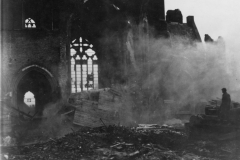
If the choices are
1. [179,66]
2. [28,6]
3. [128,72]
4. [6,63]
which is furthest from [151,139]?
[28,6]

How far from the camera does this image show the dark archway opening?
51.6 ft

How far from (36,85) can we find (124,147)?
1061 centimetres

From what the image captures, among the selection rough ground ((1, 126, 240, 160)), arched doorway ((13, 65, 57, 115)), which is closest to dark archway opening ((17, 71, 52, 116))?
arched doorway ((13, 65, 57, 115))

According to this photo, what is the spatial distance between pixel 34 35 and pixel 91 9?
4.24m

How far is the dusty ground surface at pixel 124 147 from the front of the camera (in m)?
7.27

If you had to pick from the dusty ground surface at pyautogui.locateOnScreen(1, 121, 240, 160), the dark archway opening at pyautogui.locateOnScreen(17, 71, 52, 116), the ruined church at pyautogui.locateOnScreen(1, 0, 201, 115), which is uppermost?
the ruined church at pyautogui.locateOnScreen(1, 0, 201, 115)

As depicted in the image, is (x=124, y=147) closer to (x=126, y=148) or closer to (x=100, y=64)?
(x=126, y=148)

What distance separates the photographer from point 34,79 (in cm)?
1627

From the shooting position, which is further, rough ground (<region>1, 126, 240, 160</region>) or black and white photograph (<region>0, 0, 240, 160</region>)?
black and white photograph (<region>0, 0, 240, 160</region>)

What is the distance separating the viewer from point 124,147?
315 inches

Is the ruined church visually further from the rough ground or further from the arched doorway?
the rough ground

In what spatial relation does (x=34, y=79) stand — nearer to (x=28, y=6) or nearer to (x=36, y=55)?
(x=36, y=55)

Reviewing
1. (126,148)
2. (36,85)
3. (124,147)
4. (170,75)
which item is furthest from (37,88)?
(126,148)

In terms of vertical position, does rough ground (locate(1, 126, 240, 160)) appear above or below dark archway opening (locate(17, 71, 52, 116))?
below
